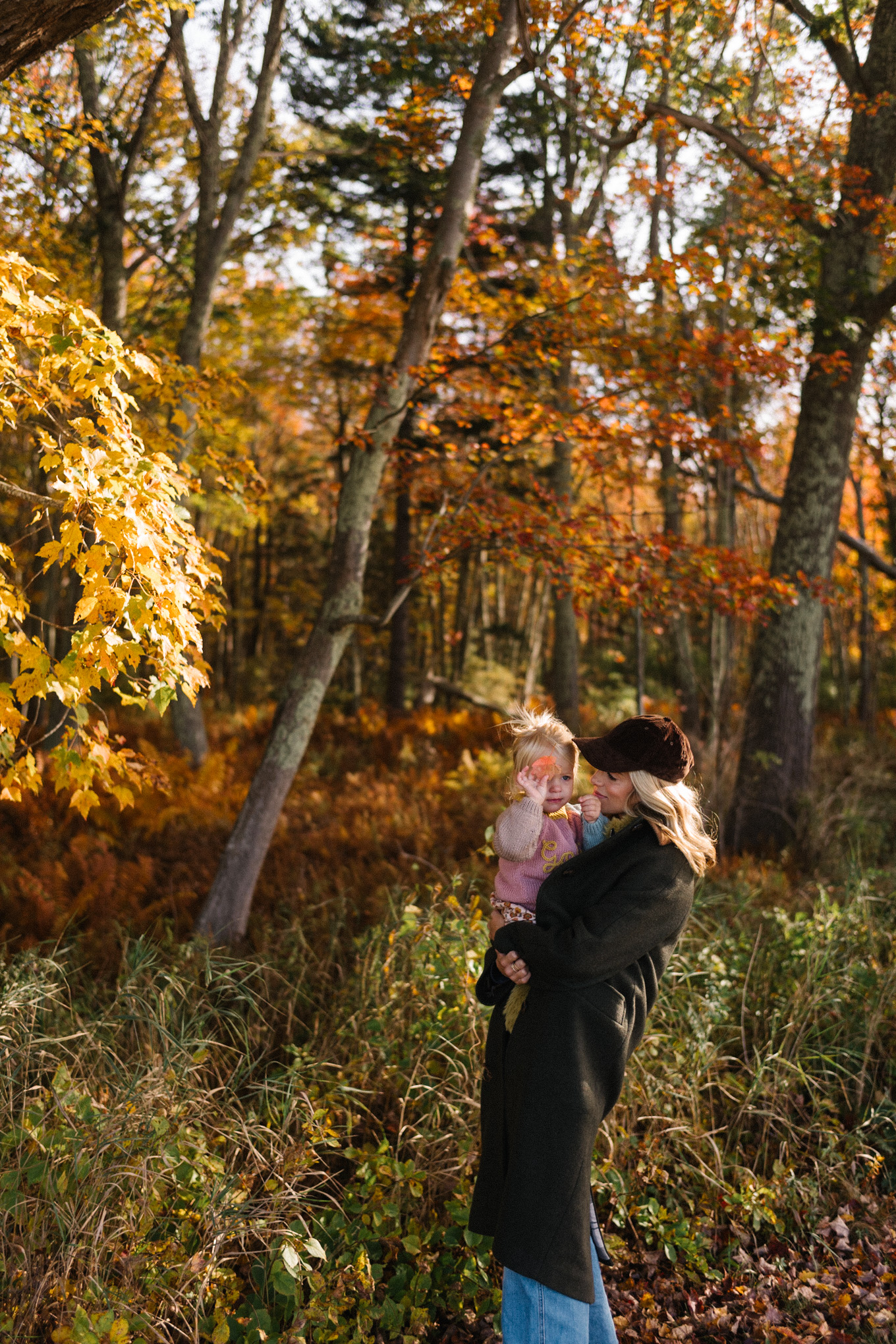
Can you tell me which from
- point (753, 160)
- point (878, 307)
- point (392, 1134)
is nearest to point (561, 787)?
point (392, 1134)

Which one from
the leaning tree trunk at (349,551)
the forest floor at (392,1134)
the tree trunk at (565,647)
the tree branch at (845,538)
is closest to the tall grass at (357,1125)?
the forest floor at (392,1134)

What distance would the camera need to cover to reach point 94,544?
2.84 m

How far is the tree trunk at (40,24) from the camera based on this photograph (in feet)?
8.77

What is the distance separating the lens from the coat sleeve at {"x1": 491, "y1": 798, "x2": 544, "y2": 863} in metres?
2.27

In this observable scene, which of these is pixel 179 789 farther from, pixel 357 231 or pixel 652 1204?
pixel 357 231

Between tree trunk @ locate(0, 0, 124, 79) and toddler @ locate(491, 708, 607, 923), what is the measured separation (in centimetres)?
272

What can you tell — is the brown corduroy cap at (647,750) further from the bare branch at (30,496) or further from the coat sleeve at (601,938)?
the bare branch at (30,496)

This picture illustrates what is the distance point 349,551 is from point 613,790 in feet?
11.6

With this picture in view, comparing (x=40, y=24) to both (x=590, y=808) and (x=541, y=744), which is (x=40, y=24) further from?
(x=590, y=808)

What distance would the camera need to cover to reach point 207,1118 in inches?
132

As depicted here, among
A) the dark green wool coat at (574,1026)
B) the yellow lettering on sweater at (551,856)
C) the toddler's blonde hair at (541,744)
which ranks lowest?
the dark green wool coat at (574,1026)

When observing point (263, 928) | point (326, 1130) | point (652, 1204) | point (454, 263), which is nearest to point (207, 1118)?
point (326, 1130)

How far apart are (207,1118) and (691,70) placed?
415 inches

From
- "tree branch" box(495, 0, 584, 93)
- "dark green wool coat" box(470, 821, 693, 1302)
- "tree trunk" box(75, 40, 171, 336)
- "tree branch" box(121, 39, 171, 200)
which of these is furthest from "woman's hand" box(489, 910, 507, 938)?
"tree branch" box(121, 39, 171, 200)
